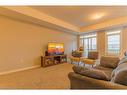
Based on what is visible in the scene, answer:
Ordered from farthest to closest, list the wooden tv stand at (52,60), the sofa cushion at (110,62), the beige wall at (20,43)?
the wooden tv stand at (52,60) < the beige wall at (20,43) < the sofa cushion at (110,62)

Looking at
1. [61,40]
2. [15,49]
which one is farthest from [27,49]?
[61,40]

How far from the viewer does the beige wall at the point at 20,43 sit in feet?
11.8

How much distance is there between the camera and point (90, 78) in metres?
1.45

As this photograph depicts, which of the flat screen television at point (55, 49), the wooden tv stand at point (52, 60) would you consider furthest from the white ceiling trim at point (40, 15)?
the wooden tv stand at point (52, 60)


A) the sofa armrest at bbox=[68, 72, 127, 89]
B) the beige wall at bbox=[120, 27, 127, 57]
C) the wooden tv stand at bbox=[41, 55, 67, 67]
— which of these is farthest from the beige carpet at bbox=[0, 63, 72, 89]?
the beige wall at bbox=[120, 27, 127, 57]

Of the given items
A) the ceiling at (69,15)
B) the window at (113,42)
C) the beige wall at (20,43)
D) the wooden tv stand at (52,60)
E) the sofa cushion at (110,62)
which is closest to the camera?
the sofa cushion at (110,62)

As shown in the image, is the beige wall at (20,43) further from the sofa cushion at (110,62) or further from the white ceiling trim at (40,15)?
the sofa cushion at (110,62)

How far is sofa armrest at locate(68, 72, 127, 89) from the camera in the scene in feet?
3.89

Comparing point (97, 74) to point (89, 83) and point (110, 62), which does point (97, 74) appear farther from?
point (110, 62)

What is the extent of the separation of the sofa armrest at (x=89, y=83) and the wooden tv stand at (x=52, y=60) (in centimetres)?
324

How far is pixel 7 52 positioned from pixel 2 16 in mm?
1327

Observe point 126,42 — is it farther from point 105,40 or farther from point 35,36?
point 35,36

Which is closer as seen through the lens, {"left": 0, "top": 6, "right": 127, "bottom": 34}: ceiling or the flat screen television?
{"left": 0, "top": 6, "right": 127, "bottom": 34}: ceiling

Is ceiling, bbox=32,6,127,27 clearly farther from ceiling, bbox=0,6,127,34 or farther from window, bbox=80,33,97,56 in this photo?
window, bbox=80,33,97,56
